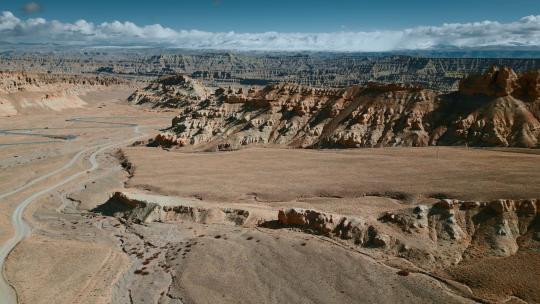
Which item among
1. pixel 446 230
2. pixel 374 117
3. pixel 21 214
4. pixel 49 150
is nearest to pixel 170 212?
pixel 21 214

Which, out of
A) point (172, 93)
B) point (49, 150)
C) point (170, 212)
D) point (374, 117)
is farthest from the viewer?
point (172, 93)

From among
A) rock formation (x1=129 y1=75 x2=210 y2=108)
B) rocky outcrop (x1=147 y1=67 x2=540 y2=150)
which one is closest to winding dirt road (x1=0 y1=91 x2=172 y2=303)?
rock formation (x1=129 y1=75 x2=210 y2=108)

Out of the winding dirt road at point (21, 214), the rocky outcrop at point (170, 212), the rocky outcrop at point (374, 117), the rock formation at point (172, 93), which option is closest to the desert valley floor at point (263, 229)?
the rocky outcrop at point (170, 212)

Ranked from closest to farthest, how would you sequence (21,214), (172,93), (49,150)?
(21,214), (49,150), (172,93)

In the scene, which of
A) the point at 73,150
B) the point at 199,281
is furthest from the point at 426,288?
the point at 73,150

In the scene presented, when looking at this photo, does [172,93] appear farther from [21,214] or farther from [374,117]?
[21,214]

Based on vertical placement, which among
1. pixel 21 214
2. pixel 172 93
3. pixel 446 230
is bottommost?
pixel 21 214
